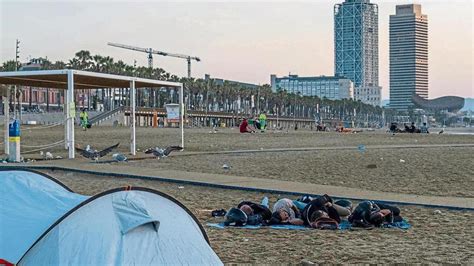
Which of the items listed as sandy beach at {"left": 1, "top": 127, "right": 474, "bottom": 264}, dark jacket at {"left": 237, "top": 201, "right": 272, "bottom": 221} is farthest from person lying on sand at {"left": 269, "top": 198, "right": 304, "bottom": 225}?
sandy beach at {"left": 1, "top": 127, "right": 474, "bottom": 264}

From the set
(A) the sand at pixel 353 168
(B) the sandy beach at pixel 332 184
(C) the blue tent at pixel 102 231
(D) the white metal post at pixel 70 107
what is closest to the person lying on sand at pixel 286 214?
(B) the sandy beach at pixel 332 184

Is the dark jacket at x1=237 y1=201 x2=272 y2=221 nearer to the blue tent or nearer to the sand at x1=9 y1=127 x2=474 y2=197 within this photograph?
the blue tent

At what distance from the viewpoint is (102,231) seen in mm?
5840

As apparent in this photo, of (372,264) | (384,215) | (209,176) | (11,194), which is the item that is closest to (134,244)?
(11,194)

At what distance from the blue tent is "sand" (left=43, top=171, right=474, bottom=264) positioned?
1647 mm

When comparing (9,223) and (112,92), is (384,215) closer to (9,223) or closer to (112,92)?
(9,223)

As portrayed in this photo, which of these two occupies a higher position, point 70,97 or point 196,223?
point 70,97

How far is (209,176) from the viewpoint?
16984 millimetres

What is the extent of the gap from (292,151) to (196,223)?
20902 mm

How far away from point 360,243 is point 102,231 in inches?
171

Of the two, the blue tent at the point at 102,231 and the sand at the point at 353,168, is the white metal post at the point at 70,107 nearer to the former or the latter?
the sand at the point at 353,168

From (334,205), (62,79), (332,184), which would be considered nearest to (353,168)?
(332,184)

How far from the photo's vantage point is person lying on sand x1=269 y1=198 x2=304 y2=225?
10.3 m

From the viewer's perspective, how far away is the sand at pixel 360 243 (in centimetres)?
807
